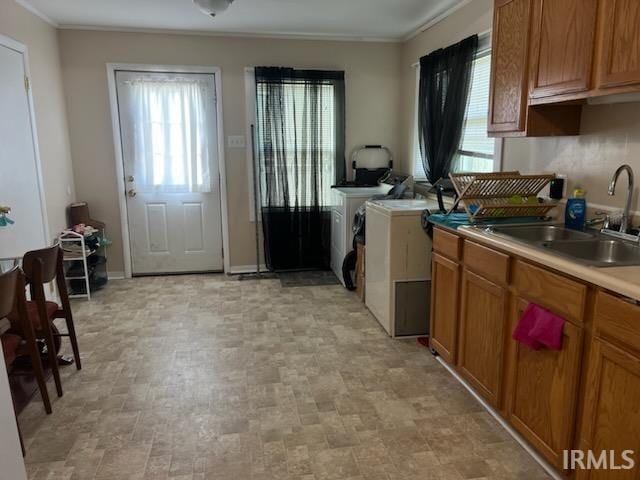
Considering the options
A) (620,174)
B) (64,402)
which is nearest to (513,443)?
(620,174)

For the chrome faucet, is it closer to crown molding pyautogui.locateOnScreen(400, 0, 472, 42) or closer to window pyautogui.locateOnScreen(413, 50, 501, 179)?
window pyautogui.locateOnScreen(413, 50, 501, 179)

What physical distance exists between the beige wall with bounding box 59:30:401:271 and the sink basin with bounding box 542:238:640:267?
10.3ft

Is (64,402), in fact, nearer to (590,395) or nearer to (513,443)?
(513,443)

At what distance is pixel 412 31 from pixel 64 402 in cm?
420

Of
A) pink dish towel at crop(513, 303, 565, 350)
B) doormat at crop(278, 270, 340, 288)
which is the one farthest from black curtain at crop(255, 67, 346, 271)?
pink dish towel at crop(513, 303, 565, 350)

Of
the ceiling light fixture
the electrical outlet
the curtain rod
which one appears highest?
the ceiling light fixture

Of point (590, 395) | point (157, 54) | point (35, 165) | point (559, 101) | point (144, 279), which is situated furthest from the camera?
point (144, 279)

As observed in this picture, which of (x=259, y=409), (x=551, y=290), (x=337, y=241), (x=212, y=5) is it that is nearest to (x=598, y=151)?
(x=551, y=290)

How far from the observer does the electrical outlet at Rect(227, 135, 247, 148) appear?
15.5ft

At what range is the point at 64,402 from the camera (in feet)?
8.25

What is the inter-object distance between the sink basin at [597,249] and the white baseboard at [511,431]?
0.88 m

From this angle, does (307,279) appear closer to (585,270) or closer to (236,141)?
(236,141)

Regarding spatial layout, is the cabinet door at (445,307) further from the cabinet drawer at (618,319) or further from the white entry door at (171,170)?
the white entry door at (171,170)

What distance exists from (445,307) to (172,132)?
3275 mm
